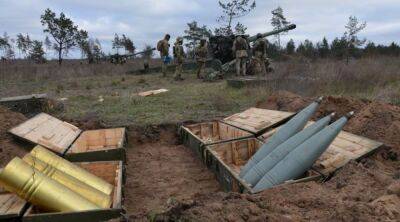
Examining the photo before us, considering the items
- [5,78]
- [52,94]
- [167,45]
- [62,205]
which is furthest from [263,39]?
[62,205]

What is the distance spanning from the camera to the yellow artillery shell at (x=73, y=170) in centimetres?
549

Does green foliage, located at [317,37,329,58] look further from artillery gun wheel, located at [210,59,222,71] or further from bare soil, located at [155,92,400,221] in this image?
bare soil, located at [155,92,400,221]

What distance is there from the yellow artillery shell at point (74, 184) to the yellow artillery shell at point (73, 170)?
297 mm

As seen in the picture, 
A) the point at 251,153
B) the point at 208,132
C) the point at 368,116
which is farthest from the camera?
the point at 208,132

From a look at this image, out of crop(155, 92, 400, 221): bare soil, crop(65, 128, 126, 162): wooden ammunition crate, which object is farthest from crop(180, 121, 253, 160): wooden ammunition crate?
crop(155, 92, 400, 221): bare soil

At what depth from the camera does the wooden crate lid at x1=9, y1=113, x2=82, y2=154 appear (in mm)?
7218

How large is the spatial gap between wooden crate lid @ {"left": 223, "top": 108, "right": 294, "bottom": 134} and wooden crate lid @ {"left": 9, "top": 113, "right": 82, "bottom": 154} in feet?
9.76

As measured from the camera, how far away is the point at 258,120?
8.37 m

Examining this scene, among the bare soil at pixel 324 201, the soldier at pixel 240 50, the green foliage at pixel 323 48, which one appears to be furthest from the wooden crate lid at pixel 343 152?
the green foliage at pixel 323 48

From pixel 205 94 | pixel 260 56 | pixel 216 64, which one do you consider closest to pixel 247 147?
pixel 205 94

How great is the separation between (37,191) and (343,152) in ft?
12.1

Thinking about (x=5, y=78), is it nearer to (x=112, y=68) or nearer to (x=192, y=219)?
(x=112, y=68)

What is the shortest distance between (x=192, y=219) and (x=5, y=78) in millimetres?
20865

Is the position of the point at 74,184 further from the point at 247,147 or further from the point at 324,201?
the point at 247,147
